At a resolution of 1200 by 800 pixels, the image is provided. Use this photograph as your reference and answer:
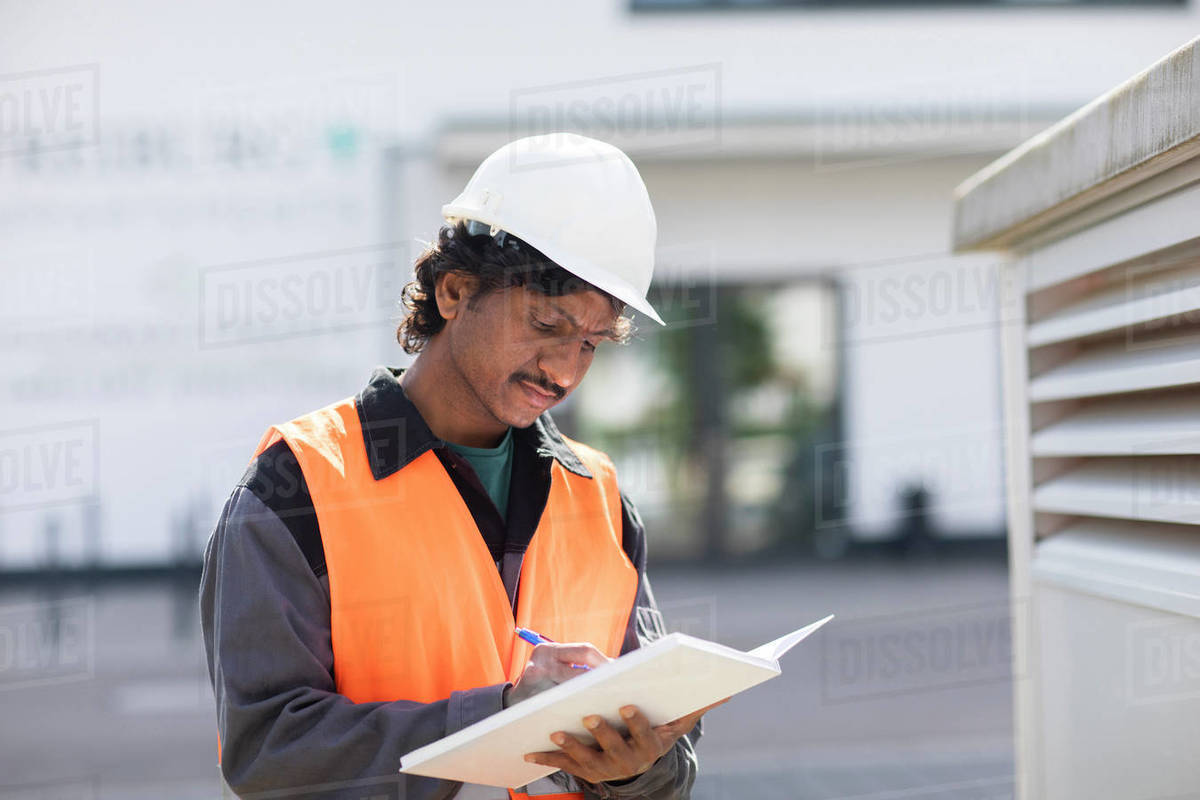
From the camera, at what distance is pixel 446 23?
8.89m

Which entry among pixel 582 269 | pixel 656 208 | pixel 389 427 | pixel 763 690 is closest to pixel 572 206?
pixel 582 269

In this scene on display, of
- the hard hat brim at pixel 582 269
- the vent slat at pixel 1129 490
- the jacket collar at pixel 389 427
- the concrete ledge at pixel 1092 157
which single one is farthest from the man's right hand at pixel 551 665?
the concrete ledge at pixel 1092 157

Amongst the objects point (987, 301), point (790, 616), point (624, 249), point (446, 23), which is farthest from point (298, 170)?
point (624, 249)

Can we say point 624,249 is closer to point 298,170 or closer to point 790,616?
point 790,616

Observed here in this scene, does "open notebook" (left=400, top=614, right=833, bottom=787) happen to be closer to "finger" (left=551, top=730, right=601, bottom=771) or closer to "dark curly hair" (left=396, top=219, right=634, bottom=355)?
"finger" (left=551, top=730, right=601, bottom=771)

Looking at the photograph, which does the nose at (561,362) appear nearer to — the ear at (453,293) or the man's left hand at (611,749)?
the ear at (453,293)

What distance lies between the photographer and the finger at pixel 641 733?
1548 mm

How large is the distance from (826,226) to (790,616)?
350cm

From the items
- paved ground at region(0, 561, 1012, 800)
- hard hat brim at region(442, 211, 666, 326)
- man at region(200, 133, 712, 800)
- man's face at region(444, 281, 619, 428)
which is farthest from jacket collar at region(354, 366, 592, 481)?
paved ground at region(0, 561, 1012, 800)

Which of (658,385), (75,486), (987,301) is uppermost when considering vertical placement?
(987,301)

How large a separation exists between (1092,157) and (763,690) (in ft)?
16.6

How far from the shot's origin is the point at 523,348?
6.22 feet

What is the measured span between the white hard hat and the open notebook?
2.21 feet

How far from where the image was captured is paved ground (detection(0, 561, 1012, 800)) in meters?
4.93
